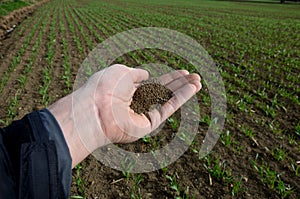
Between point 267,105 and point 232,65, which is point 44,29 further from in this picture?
point 267,105

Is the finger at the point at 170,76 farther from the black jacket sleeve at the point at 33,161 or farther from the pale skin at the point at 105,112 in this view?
the black jacket sleeve at the point at 33,161

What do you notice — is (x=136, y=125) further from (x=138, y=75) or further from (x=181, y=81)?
(x=181, y=81)

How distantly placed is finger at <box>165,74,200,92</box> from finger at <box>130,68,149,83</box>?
406 mm

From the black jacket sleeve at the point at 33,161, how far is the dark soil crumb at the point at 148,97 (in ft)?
3.93

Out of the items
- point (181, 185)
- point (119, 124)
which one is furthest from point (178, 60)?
point (119, 124)

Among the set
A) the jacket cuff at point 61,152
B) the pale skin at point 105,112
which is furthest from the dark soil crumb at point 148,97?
the jacket cuff at point 61,152

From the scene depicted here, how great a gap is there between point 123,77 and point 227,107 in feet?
9.87

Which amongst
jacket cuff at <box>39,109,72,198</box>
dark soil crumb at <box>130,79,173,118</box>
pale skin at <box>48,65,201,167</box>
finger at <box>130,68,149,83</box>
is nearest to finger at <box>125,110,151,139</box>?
pale skin at <box>48,65,201,167</box>

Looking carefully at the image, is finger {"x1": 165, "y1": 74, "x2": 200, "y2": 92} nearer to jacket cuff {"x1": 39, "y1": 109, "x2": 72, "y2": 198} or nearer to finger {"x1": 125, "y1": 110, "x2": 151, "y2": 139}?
finger {"x1": 125, "y1": 110, "x2": 151, "y2": 139}

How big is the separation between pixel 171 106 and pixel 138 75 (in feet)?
1.44

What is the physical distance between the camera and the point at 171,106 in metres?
2.77

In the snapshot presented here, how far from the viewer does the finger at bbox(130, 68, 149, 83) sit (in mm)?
2570

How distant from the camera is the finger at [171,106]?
2607 millimetres

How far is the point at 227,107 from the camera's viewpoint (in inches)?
199
